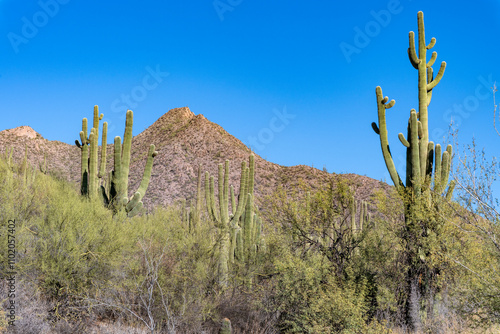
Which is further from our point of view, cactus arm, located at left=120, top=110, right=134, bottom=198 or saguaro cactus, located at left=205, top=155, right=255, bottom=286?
saguaro cactus, located at left=205, top=155, right=255, bottom=286

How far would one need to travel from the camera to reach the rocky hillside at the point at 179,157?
41.3 m

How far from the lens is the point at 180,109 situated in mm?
60500

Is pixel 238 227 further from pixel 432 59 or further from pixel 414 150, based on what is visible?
pixel 432 59

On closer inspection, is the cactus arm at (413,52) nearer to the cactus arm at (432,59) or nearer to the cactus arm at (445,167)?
the cactus arm at (432,59)

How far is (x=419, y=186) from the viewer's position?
11633mm

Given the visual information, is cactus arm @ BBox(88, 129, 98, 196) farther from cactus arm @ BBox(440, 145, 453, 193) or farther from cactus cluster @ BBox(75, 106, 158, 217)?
cactus arm @ BBox(440, 145, 453, 193)

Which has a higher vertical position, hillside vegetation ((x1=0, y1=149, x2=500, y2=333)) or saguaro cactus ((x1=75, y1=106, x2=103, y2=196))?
saguaro cactus ((x1=75, y1=106, x2=103, y2=196))

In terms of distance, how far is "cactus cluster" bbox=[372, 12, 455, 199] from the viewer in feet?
39.2

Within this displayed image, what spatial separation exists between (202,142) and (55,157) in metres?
18.2

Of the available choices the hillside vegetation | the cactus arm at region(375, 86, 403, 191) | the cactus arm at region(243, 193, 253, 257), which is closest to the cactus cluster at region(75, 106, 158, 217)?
the hillside vegetation

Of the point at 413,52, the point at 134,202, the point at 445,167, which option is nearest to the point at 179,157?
the point at 134,202

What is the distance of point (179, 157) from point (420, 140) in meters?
36.2

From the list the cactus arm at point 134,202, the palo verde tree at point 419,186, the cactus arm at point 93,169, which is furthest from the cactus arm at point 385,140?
the cactus arm at point 93,169

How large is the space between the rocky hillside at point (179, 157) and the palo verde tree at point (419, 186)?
2583 centimetres
